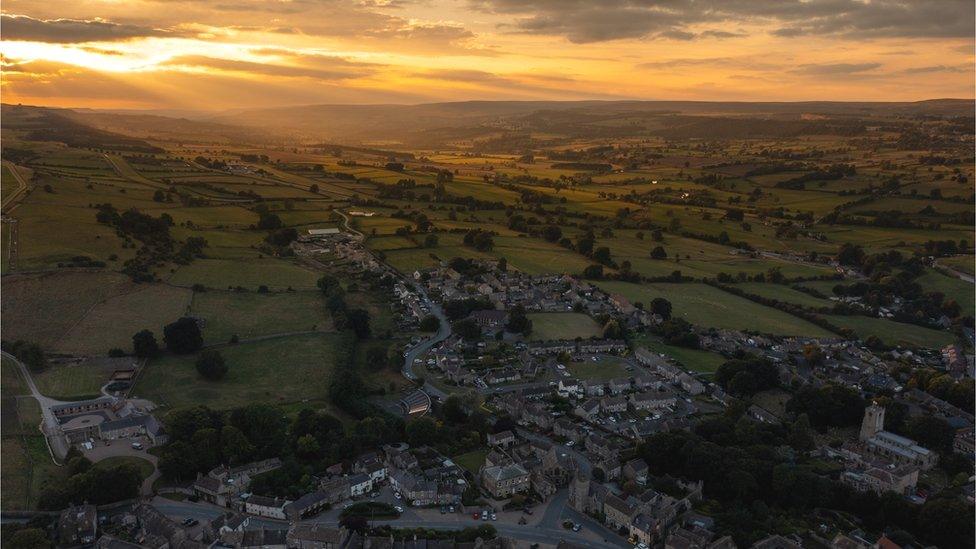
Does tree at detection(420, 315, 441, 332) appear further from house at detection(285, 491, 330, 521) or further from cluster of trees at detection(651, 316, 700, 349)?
house at detection(285, 491, 330, 521)

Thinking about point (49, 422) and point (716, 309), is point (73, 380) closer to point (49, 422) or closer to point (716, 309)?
point (49, 422)

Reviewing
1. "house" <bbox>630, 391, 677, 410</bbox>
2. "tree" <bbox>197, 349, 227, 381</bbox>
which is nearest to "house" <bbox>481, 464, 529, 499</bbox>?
"house" <bbox>630, 391, 677, 410</bbox>

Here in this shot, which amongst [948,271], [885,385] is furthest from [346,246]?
[948,271]

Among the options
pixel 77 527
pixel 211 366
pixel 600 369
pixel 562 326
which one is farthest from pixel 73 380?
pixel 562 326

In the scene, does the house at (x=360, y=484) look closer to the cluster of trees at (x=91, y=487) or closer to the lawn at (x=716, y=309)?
the cluster of trees at (x=91, y=487)

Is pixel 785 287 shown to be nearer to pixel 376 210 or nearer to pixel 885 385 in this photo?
pixel 885 385

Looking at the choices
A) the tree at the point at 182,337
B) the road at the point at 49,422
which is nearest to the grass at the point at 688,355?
the tree at the point at 182,337
